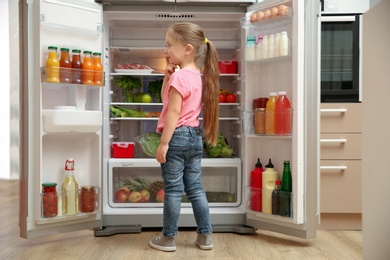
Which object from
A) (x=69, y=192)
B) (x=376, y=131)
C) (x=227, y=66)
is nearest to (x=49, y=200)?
(x=69, y=192)

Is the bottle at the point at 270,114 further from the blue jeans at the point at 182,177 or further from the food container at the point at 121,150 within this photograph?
the food container at the point at 121,150

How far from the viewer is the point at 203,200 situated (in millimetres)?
2955

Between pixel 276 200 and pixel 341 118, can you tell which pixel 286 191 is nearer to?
pixel 276 200

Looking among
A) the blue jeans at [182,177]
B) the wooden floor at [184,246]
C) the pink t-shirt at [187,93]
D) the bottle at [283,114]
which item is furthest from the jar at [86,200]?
the bottle at [283,114]

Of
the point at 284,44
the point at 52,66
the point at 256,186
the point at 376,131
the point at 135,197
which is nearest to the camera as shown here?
the point at 376,131

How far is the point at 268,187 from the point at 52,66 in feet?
5.34

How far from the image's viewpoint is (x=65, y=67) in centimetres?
302

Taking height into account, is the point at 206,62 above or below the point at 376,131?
above

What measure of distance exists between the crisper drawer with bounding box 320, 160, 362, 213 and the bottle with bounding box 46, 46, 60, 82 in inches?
78.3

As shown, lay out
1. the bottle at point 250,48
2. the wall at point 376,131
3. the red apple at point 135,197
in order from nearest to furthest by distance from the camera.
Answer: the wall at point 376,131
the bottle at point 250,48
the red apple at point 135,197

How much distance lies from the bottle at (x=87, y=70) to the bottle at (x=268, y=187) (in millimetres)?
1346

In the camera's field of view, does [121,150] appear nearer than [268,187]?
No

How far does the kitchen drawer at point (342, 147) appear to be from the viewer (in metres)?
3.47

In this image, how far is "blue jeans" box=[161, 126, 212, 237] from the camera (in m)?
2.86
